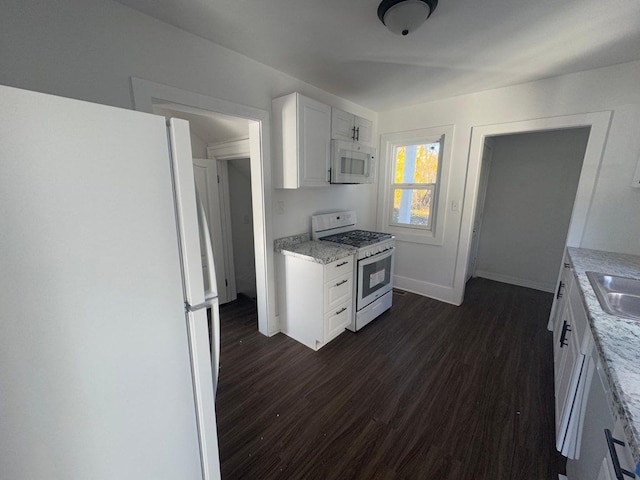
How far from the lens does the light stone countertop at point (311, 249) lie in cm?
230

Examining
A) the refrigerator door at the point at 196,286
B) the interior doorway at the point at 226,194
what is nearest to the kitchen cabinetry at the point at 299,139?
the interior doorway at the point at 226,194

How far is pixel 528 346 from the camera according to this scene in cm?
252

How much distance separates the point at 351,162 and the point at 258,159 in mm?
1046

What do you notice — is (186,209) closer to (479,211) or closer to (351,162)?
(351,162)

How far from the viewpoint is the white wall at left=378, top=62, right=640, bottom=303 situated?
2172mm

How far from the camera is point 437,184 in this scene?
133 inches

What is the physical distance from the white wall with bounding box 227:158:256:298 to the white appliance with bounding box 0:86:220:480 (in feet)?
8.51

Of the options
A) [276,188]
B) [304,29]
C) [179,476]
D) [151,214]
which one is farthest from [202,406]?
[304,29]

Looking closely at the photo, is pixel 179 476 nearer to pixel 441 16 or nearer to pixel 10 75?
pixel 10 75

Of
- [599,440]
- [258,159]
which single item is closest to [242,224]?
[258,159]

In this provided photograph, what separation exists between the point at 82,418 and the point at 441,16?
2401mm

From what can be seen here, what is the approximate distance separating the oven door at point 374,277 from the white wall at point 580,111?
0.91 m

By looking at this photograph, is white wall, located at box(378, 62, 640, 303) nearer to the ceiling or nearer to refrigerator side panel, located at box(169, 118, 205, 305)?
the ceiling

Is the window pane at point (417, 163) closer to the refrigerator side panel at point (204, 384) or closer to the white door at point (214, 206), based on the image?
the white door at point (214, 206)
